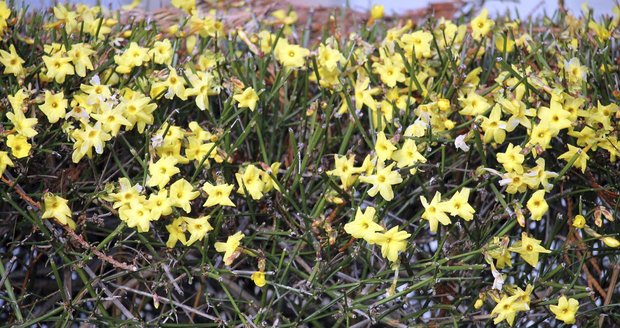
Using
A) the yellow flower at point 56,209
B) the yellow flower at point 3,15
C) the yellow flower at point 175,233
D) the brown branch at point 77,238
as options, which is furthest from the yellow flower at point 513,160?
the yellow flower at point 3,15

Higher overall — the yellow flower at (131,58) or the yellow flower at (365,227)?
the yellow flower at (131,58)

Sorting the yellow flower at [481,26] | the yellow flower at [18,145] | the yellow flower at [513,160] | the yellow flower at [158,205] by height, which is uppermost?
the yellow flower at [481,26]

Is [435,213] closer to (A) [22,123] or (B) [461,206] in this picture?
(B) [461,206]

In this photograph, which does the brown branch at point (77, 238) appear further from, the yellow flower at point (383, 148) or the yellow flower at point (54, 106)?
the yellow flower at point (383, 148)

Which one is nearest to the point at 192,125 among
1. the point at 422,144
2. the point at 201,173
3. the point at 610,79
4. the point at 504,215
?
the point at 201,173

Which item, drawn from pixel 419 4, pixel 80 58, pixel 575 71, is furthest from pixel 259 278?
pixel 419 4

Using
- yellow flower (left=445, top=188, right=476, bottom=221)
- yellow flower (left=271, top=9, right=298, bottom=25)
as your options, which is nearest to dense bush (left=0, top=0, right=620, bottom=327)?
yellow flower (left=445, top=188, right=476, bottom=221)
